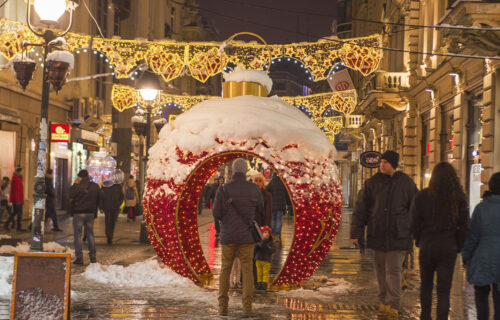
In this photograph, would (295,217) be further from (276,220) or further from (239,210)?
(276,220)

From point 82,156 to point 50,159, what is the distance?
5.46 meters

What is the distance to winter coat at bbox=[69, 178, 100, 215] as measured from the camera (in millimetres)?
12766

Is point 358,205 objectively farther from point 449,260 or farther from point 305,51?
point 305,51

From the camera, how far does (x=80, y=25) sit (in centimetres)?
3019

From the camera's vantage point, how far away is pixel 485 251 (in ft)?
21.8

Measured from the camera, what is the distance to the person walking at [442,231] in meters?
6.89

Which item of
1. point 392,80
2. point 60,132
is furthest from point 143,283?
point 392,80

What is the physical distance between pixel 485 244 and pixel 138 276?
5.49 m

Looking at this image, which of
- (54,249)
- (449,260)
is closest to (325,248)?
(449,260)

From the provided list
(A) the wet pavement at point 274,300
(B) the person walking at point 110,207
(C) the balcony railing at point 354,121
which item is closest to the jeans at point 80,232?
(A) the wet pavement at point 274,300

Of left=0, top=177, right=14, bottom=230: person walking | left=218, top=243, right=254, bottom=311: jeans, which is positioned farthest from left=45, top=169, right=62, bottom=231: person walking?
left=218, top=243, right=254, bottom=311: jeans

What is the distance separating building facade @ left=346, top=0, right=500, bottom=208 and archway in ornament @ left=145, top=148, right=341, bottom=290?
14.5 ft

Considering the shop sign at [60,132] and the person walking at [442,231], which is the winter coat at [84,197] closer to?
the person walking at [442,231]

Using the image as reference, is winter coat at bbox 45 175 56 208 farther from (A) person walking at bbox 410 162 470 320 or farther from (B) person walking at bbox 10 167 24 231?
(A) person walking at bbox 410 162 470 320
